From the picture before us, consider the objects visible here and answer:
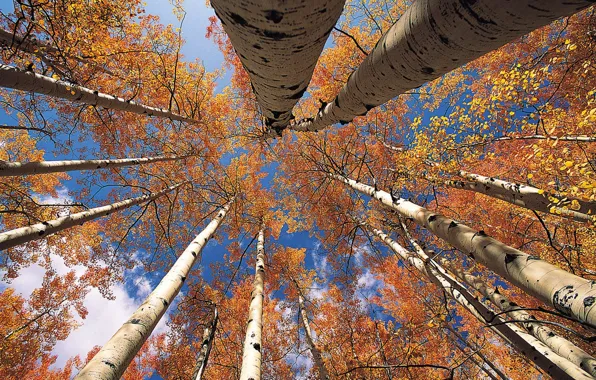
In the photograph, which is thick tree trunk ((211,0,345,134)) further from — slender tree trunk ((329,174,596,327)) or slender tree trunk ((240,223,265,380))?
slender tree trunk ((240,223,265,380))

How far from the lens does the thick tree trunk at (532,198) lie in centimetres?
286

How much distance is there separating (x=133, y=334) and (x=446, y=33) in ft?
10.2

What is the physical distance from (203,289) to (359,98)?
11552 mm

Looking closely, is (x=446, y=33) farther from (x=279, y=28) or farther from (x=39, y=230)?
(x=39, y=230)

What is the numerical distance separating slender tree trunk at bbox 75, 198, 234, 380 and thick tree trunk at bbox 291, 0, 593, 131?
9.48 ft

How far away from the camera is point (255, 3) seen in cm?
83

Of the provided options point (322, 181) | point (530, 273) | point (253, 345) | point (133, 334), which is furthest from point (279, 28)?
point (322, 181)

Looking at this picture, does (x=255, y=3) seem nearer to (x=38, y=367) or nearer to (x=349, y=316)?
(x=349, y=316)

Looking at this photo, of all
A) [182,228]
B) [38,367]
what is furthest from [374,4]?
[38,367]

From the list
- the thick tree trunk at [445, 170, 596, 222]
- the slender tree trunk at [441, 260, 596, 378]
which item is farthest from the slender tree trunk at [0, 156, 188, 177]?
the thick tree trunk at [445, 170, 596, 222]

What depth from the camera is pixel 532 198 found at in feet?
11.1

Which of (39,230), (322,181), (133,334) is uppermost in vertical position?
(322,181)

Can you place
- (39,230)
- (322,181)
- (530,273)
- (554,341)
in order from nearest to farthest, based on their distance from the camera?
(530,273)
(554,341)
(39,230)
(322,181)

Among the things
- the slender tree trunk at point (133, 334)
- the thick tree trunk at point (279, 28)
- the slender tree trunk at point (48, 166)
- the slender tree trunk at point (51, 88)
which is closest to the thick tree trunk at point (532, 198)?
the thick tree trunk at point (279, 28)
